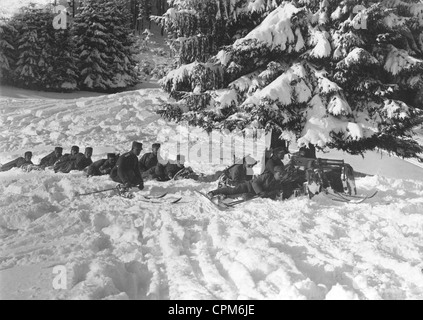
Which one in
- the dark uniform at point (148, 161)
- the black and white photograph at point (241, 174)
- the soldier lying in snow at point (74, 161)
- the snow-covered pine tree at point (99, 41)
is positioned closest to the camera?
the black and white photograph at point (241, 174)

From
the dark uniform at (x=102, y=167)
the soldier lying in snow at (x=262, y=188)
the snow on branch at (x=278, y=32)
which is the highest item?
the snow on branch at (x=278, y=32)

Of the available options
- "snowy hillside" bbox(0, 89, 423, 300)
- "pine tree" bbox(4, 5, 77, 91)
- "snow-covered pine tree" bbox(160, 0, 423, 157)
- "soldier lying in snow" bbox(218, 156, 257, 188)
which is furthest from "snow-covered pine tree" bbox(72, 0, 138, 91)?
"soldier lying in snow" bbox(218, 156, 257, 188)

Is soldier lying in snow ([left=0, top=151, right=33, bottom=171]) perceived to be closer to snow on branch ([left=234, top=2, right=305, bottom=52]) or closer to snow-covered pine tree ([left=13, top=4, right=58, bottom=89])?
snow on branch ([left=234, top=2, right=305, bottom=52])

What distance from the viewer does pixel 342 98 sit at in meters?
7.76

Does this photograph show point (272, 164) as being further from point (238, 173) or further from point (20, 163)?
point (20, 163)

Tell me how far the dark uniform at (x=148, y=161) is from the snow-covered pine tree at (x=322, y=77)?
114cm

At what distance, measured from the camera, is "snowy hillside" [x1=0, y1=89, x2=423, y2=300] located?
3.99 m

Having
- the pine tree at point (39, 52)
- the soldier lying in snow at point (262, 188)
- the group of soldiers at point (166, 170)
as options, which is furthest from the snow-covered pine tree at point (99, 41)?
the soldier lying in snow at point (262, 188)

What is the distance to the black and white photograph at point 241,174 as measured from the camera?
4172 mm

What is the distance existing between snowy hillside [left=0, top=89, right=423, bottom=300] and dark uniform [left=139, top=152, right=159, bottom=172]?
1.85 ft

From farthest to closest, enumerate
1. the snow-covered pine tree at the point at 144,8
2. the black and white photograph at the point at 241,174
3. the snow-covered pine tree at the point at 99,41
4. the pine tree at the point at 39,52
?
the snow-covered pine tree at the point at 144,8, the snow-covered pine tree at the point at 99,41, the pine tree at the point at 39,52, the black and white photograph at the point at 241,174

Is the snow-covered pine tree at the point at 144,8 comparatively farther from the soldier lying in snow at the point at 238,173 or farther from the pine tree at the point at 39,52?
the soldier lying in snow at the point at 238,173

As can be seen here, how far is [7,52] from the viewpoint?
14.1 metres

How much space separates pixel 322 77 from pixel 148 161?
3926 millimetres
